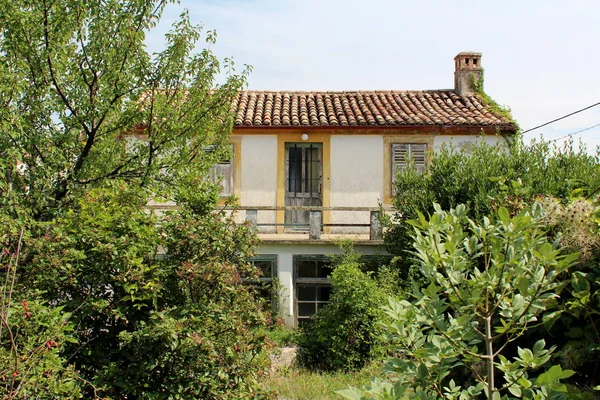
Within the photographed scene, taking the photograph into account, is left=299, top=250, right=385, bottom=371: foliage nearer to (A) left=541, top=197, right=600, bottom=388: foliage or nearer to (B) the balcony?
(B) the balcony

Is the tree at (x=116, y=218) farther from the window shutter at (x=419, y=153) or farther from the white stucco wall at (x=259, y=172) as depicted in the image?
the window shutter at (x=419, y=153)

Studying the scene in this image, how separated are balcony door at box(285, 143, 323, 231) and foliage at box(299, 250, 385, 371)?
4856 millimetres

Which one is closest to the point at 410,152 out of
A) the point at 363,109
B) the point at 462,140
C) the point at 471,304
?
the point at 462,140

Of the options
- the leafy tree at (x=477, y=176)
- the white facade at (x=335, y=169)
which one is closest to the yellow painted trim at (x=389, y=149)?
the white facade at (x=335, y=169)

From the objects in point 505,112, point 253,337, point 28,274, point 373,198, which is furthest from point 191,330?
point 505,112

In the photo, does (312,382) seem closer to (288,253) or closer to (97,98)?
(288,253)

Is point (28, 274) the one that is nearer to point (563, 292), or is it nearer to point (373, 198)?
point (563, 292)

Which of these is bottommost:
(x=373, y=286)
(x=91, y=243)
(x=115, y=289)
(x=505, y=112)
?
(x=373, y=286)

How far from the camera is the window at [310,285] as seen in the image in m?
13.9

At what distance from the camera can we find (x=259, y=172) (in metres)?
15.9

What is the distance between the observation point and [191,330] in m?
5.88

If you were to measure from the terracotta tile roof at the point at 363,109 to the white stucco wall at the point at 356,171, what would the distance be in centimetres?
56

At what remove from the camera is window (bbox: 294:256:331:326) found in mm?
13891

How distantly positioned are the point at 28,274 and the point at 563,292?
16.4 feet
